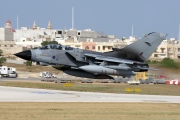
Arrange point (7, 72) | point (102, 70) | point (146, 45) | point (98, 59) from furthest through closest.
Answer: point (7, 72) → point (146, 45) → point (98, 59) → point (102, 70)

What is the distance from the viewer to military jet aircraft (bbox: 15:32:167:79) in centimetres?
5516

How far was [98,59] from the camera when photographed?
190 ft

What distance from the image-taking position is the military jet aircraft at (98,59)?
55.2 metres
